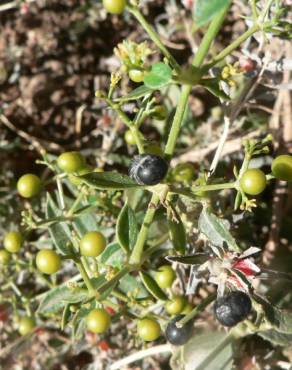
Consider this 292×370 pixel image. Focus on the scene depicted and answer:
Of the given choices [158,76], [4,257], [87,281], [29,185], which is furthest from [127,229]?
[158,76]

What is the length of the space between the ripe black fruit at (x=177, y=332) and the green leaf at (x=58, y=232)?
2.02ft

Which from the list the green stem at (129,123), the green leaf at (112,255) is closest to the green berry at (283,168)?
the green stem at (129,123)

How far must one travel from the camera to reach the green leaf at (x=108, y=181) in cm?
232

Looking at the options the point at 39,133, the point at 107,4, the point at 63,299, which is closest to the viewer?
the point at 107,4

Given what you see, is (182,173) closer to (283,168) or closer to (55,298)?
(283,168)

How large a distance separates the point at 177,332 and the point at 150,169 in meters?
1.01

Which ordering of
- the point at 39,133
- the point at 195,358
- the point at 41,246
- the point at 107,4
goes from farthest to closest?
1. the point at 39,133
2. the point at 41,246
3. the point at 195,358
4. the point at 107,4

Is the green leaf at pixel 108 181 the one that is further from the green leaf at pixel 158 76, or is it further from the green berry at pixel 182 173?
the green berry at pixel 182 173

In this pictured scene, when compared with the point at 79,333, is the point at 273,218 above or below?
below

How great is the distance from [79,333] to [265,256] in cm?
128

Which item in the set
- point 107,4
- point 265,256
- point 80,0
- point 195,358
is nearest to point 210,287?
point 265,256

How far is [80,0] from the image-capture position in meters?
4.94

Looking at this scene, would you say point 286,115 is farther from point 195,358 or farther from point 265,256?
point 195,358

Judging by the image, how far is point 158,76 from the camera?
6.63 ft
